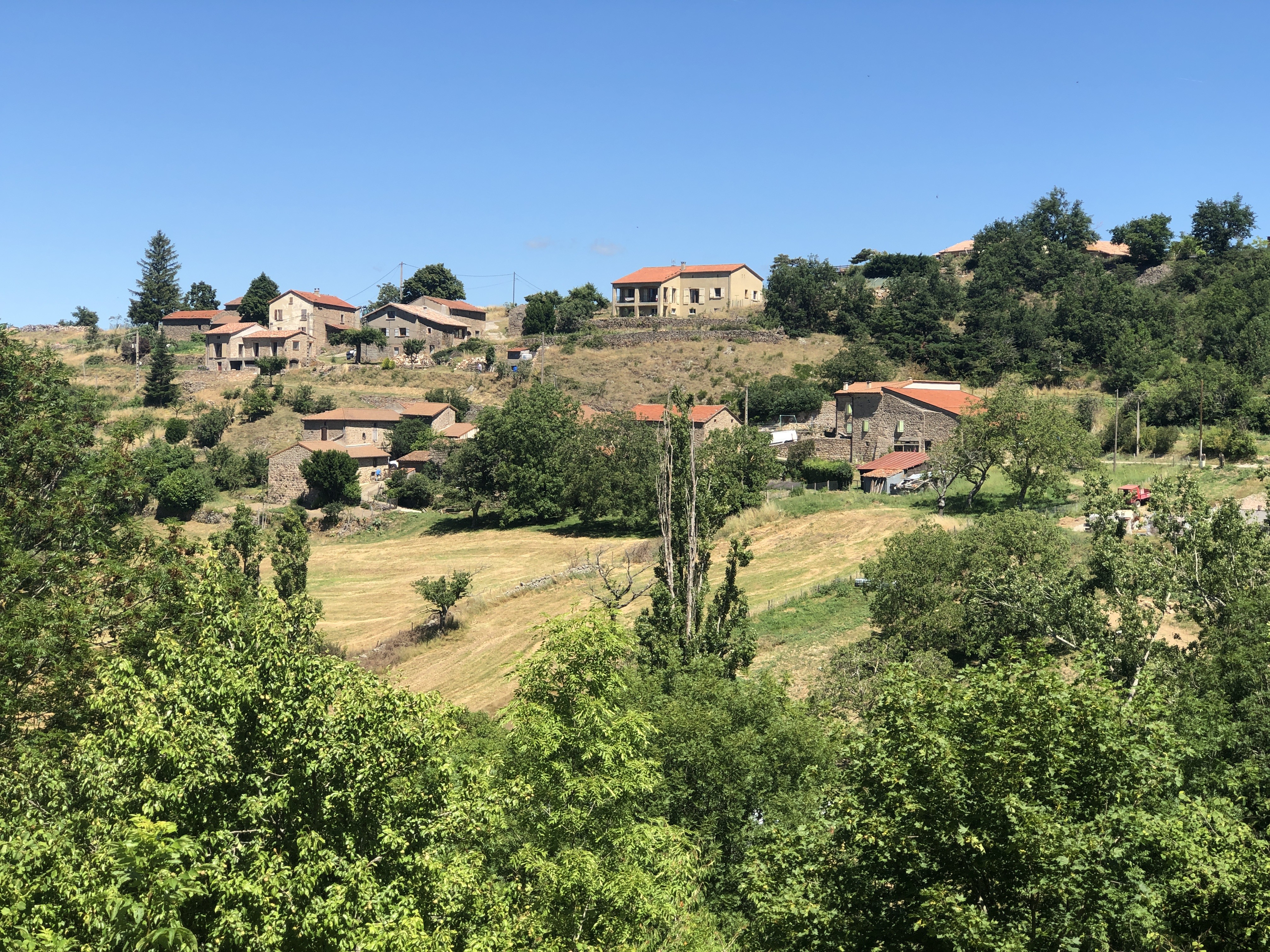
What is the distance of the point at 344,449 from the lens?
75.7m

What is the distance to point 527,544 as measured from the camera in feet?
203

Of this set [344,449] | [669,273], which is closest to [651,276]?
[669,273]

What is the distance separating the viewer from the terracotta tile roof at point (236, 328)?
327ft

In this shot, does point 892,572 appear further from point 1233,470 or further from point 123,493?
point 1233,470

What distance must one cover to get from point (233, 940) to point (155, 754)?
269 cm

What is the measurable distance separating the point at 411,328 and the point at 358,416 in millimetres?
28108

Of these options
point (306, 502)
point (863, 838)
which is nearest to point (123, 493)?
point (863, 838)

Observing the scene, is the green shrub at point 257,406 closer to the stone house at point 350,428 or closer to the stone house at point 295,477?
the stone house at point 350,428

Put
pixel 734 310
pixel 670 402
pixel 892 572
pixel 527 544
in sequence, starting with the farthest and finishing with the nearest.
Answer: pixel 734 310 < pixel 527 544 < pixel 670 402 < pixel 892 572

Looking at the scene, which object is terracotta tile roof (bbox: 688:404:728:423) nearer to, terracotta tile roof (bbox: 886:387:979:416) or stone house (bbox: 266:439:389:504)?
terracotta tile roof (bbox: 886:387:979:416)

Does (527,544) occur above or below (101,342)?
below

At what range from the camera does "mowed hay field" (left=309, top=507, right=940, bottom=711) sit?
136ft

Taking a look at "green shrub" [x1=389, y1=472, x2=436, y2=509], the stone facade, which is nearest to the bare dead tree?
"green shrub" [x1=389, y1=472, x2=436, y2=509]

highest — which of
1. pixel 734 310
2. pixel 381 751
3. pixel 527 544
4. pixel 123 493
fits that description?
pixel 734 310
